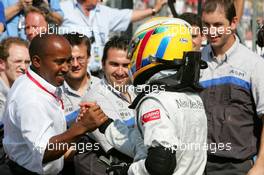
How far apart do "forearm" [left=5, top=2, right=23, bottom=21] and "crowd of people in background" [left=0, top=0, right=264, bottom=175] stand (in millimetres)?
1258

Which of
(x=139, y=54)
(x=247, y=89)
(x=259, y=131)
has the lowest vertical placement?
(x=259, y=131)

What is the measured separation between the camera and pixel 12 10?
8.15 metres

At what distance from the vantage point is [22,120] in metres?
4.52

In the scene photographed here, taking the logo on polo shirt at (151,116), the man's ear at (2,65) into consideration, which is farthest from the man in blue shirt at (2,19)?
the logo on polo shirt at (151,116)

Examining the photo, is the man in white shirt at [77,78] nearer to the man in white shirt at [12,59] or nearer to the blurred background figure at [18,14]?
the man in white shirt at [12,59]

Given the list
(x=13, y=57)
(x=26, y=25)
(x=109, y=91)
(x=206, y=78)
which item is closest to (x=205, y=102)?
(x=206, y=78)

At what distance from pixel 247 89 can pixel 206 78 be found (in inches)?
14.6

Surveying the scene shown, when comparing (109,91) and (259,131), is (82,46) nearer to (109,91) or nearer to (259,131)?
(109,91)

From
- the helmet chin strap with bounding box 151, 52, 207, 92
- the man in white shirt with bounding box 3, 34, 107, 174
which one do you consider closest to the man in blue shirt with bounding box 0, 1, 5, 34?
the man in white shirt with bounding box 3, 34, 107, 174

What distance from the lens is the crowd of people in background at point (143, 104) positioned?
13.4 ft

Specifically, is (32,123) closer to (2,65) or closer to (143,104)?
(143,104)

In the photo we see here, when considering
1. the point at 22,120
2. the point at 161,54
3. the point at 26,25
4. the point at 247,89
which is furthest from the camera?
the point at 26,25

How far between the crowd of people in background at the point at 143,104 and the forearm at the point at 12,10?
1.26 metres

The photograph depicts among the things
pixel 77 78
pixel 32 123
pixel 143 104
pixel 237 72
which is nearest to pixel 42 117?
pixel 32 123
